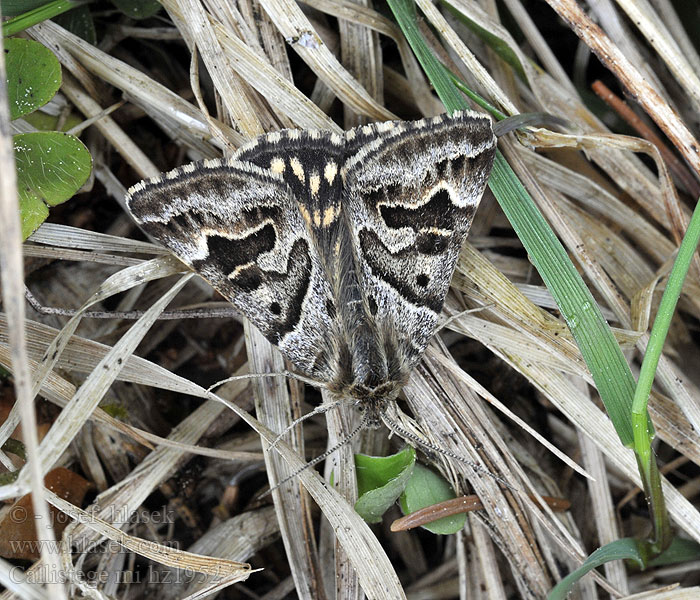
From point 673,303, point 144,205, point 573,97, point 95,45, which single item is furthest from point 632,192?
point 95,45

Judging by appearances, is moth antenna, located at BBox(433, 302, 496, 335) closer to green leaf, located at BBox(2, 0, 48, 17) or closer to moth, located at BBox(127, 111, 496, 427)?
moth, located at BBox(127, 111, 496, 427)

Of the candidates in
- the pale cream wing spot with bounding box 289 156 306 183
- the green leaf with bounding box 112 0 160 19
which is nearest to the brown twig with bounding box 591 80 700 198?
the pale cream wing spot with bounding box 289 156 306 183

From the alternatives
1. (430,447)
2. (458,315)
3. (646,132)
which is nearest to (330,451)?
(430,447)

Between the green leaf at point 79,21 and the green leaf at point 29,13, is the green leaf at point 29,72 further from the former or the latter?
the green leaf at point 79,21

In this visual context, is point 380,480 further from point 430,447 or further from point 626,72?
point 626,72

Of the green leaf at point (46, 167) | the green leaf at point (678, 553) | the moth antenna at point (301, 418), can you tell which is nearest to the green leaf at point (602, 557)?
the green leaf at point (678, 553)

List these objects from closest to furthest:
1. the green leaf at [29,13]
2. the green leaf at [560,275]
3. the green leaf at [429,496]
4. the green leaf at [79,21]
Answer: the green leaf at [560,275] → the green leaf at [29,13] → the green leaf at [429,496] → the green leaf at [79,21]
